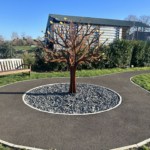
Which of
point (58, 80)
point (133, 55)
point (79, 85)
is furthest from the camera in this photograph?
point (133, 55)

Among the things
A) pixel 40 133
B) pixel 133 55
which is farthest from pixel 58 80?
pixel 133 55

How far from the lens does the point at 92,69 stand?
14820 millimetres

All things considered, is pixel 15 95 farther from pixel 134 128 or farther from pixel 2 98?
pixel 134 128

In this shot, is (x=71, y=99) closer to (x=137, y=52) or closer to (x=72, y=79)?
(x=72, y=79)

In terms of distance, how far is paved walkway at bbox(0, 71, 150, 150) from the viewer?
4.61m

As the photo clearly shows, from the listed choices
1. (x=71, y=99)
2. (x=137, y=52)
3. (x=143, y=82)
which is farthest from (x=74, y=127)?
(x=137, y=52)

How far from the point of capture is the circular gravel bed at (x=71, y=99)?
6.69 m

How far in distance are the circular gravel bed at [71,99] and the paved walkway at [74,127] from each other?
36 centimetres

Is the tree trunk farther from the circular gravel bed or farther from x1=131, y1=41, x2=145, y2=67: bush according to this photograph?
x1=131, y1=41, x2=145, y2=67: bush

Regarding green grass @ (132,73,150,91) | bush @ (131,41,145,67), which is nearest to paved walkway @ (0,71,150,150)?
green grass @ (132,73,150,91)

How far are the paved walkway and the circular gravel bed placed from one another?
0.36m

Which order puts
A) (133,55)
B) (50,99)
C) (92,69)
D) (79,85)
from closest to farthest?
(50,99) → (79,85) → (92,69) → (133,55)

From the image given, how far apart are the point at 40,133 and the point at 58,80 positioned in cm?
602

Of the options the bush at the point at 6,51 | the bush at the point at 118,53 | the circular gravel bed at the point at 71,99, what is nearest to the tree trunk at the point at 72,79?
the circular gravel bed at the point at 71,99
